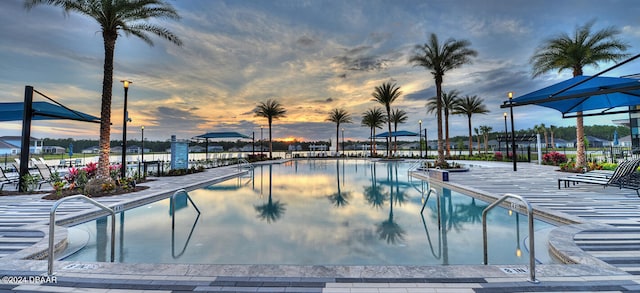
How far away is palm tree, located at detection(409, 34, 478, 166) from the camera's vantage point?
17875mm

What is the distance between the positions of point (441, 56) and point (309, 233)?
17.1m

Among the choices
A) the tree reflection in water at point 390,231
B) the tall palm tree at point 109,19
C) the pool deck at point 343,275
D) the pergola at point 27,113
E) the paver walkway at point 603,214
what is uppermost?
the tall palm tree at point 109,19

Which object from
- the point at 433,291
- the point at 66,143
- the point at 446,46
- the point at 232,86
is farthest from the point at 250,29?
the point at 66,143

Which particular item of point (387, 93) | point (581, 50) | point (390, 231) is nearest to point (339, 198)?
point (390, 231)

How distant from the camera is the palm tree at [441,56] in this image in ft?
58.6

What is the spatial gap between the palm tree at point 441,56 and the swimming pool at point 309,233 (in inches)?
410

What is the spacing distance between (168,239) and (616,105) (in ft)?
45.3

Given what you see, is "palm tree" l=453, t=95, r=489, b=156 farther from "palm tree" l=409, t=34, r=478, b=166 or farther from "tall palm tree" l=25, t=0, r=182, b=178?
"tall palm tree" l=25, t=0, r=182, b=178

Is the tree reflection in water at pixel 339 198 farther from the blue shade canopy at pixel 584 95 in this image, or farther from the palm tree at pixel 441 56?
the palm tree at pixel 441 56

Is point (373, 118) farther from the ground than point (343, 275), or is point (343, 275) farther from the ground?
point (373, 118)

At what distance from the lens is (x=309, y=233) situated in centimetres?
567

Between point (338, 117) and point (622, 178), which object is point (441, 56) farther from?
point (338, 117)

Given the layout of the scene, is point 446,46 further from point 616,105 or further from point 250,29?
point 250,29

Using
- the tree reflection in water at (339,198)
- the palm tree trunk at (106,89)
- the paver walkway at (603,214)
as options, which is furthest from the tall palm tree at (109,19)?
the paver walkway at (603,214)
